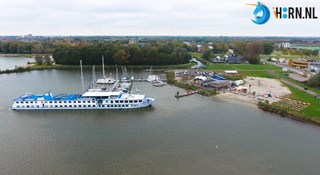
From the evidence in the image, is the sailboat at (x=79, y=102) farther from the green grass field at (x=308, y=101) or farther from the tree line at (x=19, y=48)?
the tree line at (x=19, y=48)

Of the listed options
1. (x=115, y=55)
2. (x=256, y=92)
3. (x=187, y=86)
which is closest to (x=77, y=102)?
(x=187, y=86)

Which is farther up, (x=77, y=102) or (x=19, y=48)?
(x=19, y=48)

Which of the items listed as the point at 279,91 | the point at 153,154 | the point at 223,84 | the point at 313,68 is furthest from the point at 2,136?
the point at 313,68

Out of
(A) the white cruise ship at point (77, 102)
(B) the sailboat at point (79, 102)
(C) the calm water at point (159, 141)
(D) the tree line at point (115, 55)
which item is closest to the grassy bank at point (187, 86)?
(C) the calm water at point (159, 141)

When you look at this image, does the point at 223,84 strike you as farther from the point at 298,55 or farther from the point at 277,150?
the point at 298,55

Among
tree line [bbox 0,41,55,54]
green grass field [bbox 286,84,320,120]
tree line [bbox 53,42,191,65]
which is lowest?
green grass field [bbox 286,84,320,120]

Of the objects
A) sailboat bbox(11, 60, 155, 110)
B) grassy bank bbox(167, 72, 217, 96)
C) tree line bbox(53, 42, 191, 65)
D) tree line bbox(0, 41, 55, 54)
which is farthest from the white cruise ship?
tree line bbox(0, 41, 55, 54)

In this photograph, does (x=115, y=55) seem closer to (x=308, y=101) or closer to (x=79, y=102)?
(x=79, y=102)

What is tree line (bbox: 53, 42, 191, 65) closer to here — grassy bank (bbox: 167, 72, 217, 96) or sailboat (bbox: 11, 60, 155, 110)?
grassy bank (bbox: 167, 72, 217, 96)
